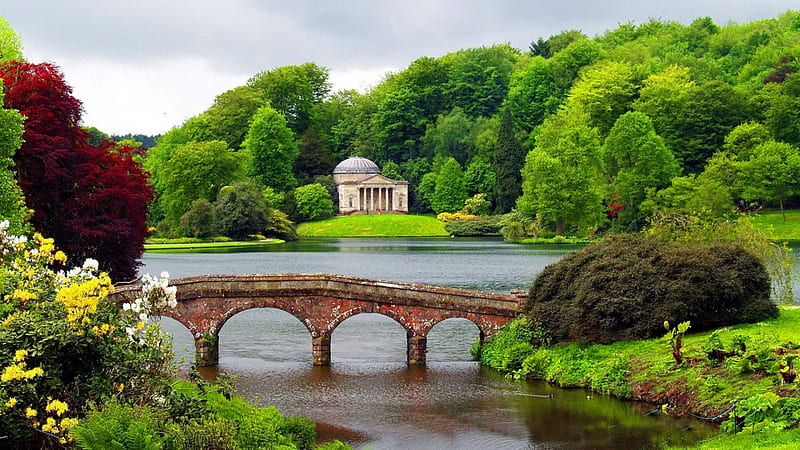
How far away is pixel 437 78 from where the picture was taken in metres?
146

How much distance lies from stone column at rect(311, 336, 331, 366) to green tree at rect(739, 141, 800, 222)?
203 ft

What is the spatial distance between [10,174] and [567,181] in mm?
68581

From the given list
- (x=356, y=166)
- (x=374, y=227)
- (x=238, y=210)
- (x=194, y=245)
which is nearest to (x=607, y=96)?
(x=374, y=227)

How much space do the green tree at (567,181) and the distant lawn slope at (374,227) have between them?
78.0 feet

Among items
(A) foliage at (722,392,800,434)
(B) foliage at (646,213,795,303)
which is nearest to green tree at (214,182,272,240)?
(B) foliage at (646,213,795,303)

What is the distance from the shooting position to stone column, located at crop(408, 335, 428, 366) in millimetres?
34031

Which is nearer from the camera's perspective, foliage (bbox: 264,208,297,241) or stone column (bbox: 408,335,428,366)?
stone column (bbox: 408,335,428,366)

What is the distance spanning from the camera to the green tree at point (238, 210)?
102062 mm

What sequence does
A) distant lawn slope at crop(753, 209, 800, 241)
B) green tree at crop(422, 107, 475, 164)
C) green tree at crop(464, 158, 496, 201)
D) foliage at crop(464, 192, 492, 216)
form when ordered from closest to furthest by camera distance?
distant lawn slope at crop(753, 209, 800, 241)
foliage at crop(464, 192, 492, 216)
green tree at crop(464, 158, 496, 201)
green tree at crop(422, 107, 475, 164)

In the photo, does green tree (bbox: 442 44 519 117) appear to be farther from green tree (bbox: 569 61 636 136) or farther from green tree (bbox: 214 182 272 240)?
green tree (bbox: 214 182 272 240)

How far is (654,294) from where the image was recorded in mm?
29828

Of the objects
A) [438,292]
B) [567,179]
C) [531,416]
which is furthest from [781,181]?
[531,416]

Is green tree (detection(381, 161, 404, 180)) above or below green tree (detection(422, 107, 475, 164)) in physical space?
below

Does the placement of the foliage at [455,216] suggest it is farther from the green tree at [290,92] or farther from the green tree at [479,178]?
the green tree at [290,92]
